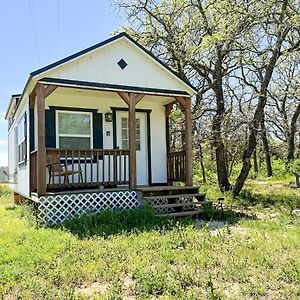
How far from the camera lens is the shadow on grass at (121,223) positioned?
729cm

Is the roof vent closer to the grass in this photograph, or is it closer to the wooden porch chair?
the wooden porch chair

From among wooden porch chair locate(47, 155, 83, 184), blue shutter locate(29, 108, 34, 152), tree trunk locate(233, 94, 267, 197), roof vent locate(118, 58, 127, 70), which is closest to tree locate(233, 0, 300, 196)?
tree trunk locate(233, 94, 267, 197)

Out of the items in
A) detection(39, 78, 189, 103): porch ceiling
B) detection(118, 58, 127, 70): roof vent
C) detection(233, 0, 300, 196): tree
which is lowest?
detection(39, 78, 189, 103): porch ceiling

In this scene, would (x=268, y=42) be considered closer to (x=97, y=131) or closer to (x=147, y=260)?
(x=97, y=131)

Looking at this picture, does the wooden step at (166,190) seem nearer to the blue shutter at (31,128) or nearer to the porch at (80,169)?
the porch at (80,169)

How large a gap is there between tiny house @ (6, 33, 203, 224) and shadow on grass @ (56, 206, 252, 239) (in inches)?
26.1

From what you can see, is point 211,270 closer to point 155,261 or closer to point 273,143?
point 155,261

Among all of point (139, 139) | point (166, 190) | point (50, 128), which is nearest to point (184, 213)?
point (166, 190)

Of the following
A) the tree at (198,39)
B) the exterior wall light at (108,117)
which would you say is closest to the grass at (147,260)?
the exterior wall light at (108,117)

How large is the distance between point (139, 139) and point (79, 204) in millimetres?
3433

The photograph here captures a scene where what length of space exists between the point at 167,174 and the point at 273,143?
19.2 metres

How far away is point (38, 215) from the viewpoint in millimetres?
8398

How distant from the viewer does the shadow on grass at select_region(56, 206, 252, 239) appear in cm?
729

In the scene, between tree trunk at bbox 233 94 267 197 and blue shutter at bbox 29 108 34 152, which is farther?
tree trunk at bbox 233 94 267 197
